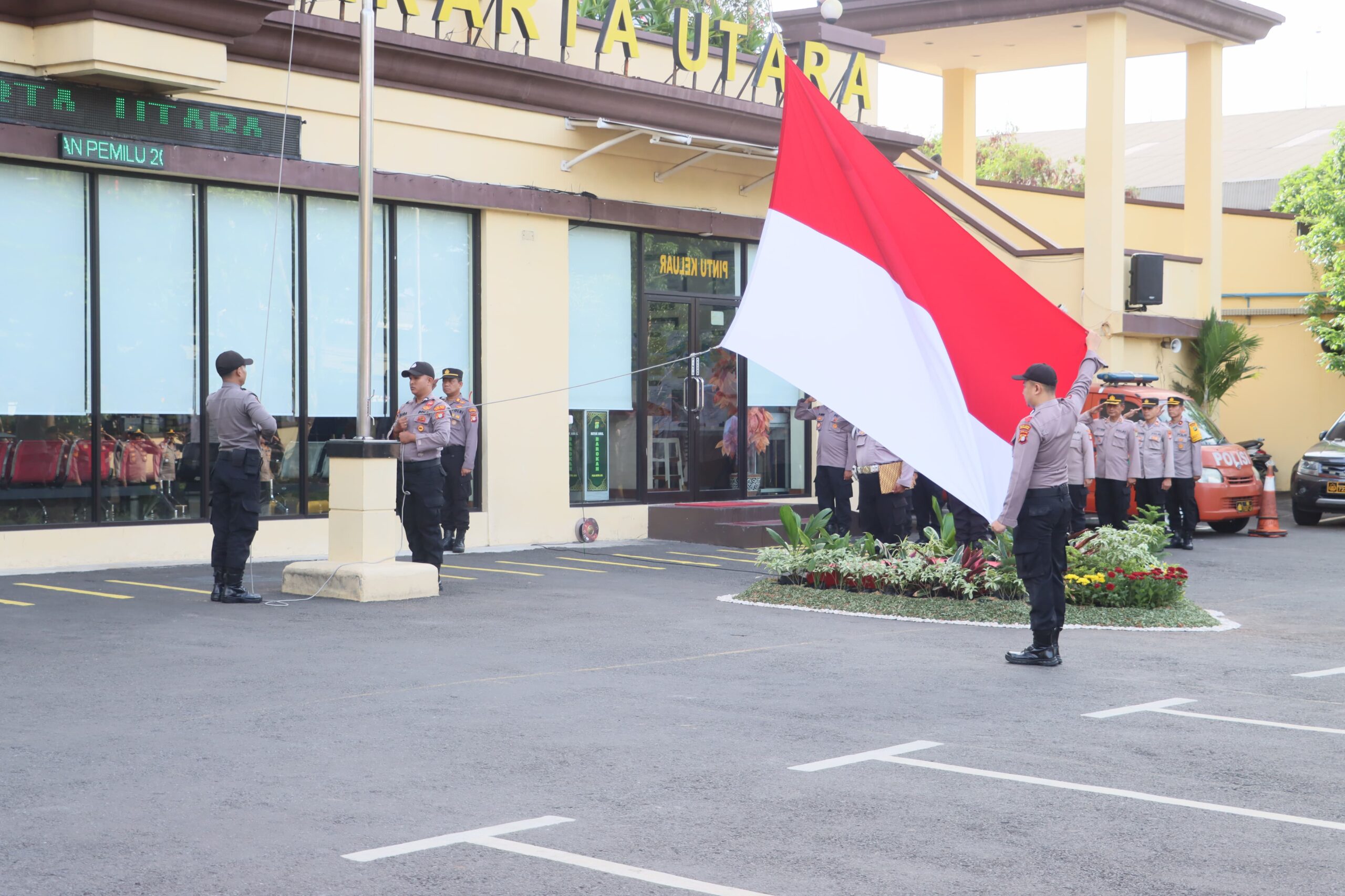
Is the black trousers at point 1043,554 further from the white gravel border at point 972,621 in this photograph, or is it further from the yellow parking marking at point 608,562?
the yellow parking marking at point 608,562

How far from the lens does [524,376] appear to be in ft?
61.1

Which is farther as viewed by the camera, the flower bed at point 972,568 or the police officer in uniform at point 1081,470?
the police officer in uniform at point 1081,470

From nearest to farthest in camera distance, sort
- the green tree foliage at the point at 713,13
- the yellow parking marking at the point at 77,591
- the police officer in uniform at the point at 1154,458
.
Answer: the yellow parking marking at the point at 77,591, the police officer in uniform at the point at 1154,458, the green tree foliage at the point at 713,13

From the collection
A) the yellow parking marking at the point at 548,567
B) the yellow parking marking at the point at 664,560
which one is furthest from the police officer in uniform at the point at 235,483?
the yellow parking marking at the point at 664,560

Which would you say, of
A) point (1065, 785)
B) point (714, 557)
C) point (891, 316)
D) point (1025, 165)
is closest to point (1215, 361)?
point (714, 557)

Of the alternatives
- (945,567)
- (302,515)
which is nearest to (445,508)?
(302,515)

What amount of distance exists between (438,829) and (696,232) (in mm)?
15395

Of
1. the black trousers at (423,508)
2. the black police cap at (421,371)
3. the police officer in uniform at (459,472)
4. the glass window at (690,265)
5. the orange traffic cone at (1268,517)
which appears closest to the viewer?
the black trousers at (423,508)

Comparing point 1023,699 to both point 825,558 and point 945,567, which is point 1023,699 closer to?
point 945,567

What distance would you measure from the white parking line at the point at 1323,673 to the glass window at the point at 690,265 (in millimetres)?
11664

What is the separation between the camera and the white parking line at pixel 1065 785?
613 cm

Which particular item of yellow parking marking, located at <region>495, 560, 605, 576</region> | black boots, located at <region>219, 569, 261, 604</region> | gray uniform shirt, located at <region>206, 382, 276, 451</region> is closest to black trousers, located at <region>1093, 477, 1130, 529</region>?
yellow parking marking, located at <region>495, 560, 605, 576</region>

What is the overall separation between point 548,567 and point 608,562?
826mm

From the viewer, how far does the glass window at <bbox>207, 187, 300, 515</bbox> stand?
15.9m
